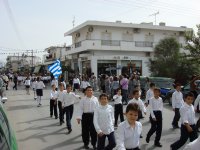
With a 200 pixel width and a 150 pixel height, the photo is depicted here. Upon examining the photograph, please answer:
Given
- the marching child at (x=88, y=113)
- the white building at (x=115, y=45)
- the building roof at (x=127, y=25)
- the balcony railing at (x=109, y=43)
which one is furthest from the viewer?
the balcony railing at (x=109, y=43)

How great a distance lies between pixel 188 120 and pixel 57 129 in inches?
213

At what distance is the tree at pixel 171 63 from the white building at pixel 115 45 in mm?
5980

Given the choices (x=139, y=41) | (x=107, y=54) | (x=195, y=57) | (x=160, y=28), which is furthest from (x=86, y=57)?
(x=195, y=57)

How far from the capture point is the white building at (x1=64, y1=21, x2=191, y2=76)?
3806 cm

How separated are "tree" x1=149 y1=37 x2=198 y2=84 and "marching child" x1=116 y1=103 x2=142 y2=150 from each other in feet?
75.9

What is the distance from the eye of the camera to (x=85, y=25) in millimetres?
39375

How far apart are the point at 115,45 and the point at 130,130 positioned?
34.8 m

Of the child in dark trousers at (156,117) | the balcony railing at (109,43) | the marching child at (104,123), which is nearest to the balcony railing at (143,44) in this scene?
the balcony railing at (109,43)

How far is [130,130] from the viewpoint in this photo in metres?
4.68

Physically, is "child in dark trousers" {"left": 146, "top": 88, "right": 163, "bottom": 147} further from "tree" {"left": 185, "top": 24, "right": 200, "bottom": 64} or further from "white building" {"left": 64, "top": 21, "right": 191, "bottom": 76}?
"white building" {"left": 64, "top": 21, "right": 191, "bottom": 76}

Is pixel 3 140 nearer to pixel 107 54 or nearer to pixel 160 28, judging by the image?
pixel 107 54

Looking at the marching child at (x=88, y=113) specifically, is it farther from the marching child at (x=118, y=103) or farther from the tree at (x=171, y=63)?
the tree at (x=171, y=63)

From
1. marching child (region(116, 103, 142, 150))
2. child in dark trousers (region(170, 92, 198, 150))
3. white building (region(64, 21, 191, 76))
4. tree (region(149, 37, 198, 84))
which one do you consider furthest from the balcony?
marching child (region(116, 103, 142, 150))

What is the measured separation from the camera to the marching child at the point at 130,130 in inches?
179
